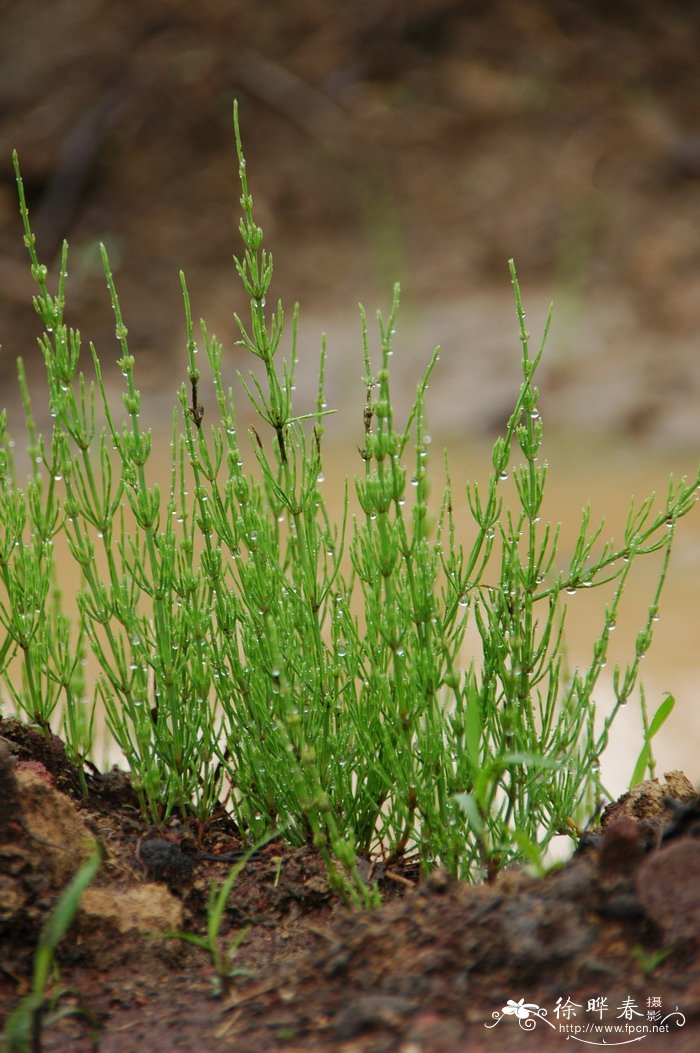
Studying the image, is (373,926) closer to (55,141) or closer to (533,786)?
(533,786)

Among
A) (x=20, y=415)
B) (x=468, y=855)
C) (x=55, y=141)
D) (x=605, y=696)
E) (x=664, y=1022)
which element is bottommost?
(x=664, y=1022)

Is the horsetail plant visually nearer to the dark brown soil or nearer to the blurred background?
the dark brown soil

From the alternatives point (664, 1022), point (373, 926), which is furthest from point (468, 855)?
point (664, 1022)

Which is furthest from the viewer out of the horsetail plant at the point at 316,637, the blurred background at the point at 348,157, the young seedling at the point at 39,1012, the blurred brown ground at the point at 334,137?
the blurred brown ground at the point at 334,137

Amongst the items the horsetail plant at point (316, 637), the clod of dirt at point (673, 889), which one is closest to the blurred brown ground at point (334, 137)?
the horsetail plant at point (316, 637)

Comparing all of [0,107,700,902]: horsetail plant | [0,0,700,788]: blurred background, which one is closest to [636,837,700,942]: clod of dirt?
[0,107,700,902]: horsetail plant

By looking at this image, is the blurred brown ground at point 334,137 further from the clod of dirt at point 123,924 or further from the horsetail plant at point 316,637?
the clod of dirt at point 123,924
